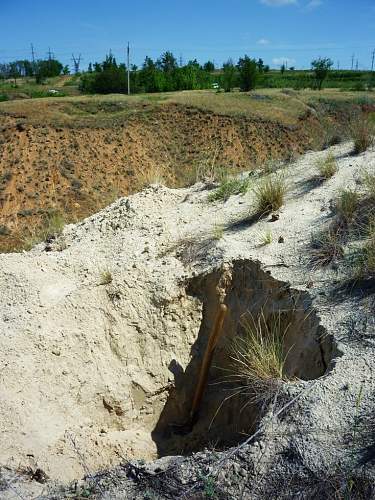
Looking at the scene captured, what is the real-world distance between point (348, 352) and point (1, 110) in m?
21.1

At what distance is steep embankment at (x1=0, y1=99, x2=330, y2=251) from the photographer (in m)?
18.5

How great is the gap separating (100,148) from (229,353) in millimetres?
17748

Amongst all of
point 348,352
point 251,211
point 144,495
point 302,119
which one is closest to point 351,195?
point 251,211

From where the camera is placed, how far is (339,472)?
3.06 m

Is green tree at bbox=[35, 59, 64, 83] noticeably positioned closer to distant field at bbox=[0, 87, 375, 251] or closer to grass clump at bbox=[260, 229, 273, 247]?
distant field at bbox=[0, 87, 375, 251]

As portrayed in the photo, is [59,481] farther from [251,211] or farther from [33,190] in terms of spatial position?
[33,190]

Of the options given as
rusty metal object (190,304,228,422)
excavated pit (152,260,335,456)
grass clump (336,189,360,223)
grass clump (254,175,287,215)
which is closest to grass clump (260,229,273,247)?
excavated pit (152,260,335,456)

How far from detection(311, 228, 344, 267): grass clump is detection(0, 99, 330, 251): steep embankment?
11551 mm

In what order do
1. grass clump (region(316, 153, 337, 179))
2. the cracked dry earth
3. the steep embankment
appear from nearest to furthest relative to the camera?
1. the cracked dry earth
2. grass clump (region(316, 153, 337, 179))
3. the steep embankment

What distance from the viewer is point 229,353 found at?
534cm

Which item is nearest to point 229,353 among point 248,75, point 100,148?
point 100,148

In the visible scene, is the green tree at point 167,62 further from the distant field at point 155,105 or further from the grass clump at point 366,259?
the grass clump at point 366,259

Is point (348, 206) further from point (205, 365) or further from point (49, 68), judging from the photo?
point (49, 68)

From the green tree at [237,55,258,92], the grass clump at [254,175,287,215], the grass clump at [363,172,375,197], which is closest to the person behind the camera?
the grass clump at [363,172,375,197]
